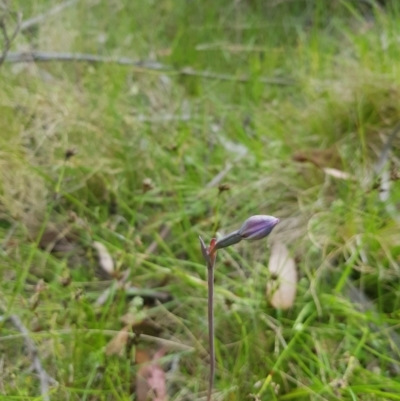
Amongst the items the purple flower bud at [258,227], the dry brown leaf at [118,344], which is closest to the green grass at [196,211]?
the dry brown leaf at [118,344]

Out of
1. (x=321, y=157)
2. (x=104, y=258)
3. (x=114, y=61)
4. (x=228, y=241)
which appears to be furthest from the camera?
(x=114, y=61)

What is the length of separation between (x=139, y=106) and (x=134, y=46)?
0.59 metres

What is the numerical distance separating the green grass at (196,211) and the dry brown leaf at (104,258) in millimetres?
18

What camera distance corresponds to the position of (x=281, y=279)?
99cm

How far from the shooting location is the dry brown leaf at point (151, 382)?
0.89m

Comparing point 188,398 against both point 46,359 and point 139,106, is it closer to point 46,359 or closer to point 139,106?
point 46,359

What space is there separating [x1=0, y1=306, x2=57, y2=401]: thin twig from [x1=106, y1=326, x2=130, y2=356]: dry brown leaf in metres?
0.11

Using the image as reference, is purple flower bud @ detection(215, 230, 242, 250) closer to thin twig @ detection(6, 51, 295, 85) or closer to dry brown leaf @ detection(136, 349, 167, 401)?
dry brown leaf @ detection(136, 349, 167, 401)

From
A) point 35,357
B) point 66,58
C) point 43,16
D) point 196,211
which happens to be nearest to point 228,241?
point 35,357

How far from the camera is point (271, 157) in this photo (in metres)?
1.50

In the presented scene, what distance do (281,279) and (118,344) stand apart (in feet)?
1.13

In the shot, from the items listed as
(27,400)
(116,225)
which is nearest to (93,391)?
(27,400)

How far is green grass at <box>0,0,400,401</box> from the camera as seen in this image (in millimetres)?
916

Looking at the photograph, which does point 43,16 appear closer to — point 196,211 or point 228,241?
point 196,211
